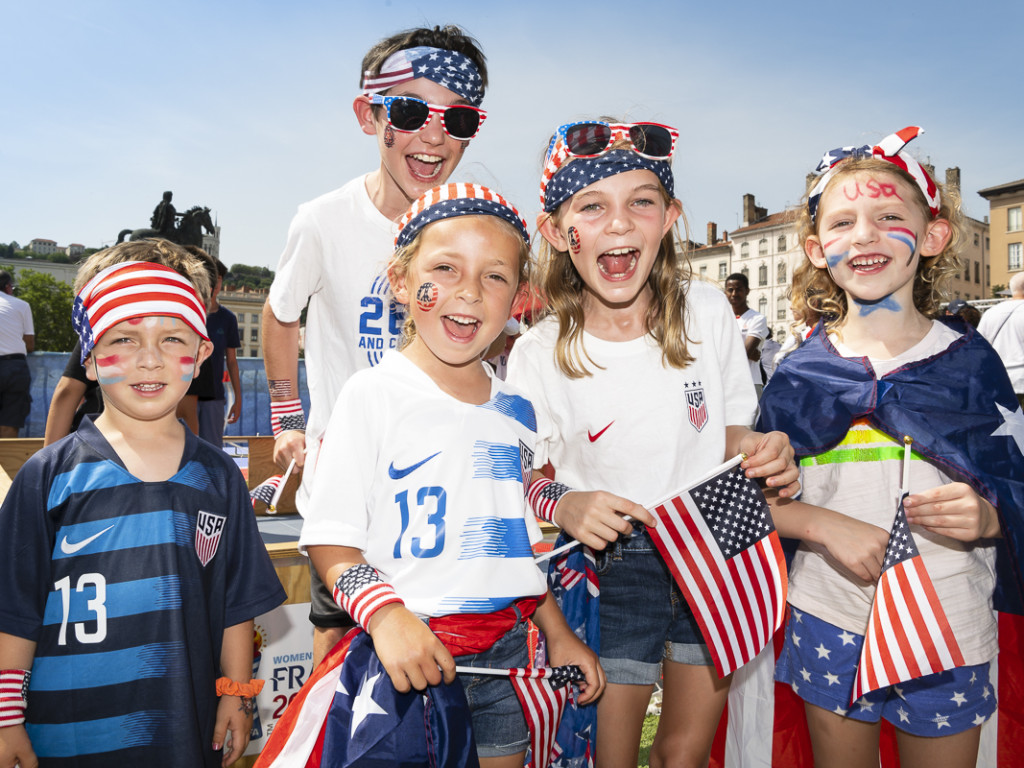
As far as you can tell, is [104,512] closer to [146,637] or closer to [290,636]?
[146,637]

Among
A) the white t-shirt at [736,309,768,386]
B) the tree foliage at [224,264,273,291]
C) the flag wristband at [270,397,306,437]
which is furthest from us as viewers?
the tree foliage at [224,264,273,291]

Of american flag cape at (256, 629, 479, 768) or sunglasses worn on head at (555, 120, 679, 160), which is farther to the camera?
sunglasses worn on head at (555, 120, 679, 160)

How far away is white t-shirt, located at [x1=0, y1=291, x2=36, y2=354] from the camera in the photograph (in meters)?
8.30

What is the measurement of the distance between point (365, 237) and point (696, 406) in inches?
56.8

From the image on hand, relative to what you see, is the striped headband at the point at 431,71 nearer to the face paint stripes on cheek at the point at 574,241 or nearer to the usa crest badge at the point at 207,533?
the face paint stripes on cheek at the point at 574,241

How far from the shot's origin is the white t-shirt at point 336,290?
286cm

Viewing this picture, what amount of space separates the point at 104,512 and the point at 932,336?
2.71 metres

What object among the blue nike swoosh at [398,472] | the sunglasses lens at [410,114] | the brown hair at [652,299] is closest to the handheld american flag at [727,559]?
the brown hair at [652,299]

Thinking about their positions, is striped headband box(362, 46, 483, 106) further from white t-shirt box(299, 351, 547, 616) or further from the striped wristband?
the striped wristband

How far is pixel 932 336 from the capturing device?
253 centimetres

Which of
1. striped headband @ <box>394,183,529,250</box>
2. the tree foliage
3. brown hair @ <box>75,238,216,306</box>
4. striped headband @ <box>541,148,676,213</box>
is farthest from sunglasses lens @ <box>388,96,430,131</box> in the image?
the tree foliage

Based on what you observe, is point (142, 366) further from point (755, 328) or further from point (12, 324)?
point (755, 328)

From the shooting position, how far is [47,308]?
85312 millimetres

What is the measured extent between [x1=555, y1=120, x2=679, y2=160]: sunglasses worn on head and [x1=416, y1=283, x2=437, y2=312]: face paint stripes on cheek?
2.72 feet
